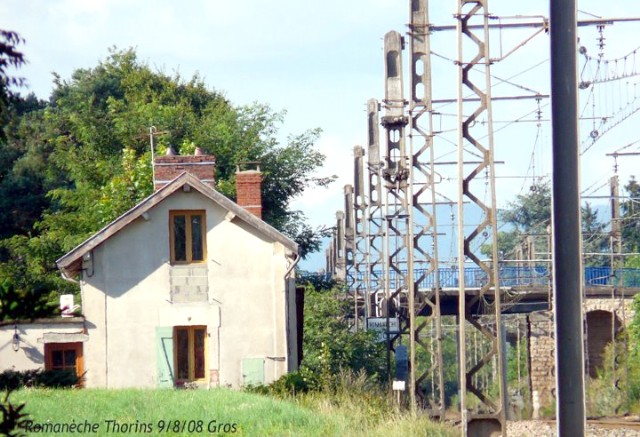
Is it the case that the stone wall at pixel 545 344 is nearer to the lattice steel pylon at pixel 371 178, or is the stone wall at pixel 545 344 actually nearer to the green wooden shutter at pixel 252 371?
the lattice steel pylon at pixel 371 178

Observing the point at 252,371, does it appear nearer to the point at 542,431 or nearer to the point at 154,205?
the point at 154,205

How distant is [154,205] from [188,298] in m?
2.41

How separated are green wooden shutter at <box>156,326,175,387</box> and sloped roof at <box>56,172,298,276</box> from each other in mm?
2554

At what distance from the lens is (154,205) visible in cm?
2689

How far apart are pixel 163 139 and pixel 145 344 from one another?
1808 cm

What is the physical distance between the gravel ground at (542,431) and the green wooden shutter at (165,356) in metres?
9.08

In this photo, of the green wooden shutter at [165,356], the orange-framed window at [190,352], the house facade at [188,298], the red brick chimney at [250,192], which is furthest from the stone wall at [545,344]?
the green wooden shutter at [165,356]

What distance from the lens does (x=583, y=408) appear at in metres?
6.35

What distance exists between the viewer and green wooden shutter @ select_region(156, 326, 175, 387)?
88.2ft

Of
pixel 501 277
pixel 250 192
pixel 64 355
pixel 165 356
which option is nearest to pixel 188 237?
pixel 250 192

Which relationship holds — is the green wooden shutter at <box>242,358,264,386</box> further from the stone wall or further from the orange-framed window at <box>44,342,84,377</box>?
the stone wall

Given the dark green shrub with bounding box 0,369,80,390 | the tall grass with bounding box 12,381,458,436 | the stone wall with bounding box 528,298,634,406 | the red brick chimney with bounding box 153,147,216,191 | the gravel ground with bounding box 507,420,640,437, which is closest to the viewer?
the dark green shrub with bounding box 0,369,80,390

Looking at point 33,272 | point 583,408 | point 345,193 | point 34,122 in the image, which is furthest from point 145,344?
point 34,122

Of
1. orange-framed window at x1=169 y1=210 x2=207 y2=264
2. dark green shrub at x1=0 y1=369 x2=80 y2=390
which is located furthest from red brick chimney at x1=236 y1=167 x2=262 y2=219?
dark green shrub at x1=0 y1=369 x2=80 y2=390
